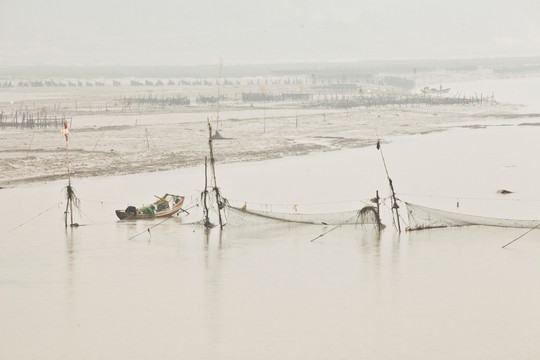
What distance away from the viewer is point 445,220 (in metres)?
27.2

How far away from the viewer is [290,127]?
5653cm

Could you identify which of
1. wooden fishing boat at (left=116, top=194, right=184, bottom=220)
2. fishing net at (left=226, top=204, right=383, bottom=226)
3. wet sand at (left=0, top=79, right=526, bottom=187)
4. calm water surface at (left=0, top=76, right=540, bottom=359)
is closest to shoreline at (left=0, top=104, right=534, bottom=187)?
wet sand at (left=0, top=79, right=526, bottom=187)

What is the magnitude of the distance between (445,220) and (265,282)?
7294 millimetres

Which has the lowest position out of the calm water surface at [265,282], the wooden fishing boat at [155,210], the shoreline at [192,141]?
the calm water surface at [265,282]

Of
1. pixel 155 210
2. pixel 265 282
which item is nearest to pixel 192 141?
pixel 155 210

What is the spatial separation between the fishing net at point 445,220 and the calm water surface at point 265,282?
0.29 m

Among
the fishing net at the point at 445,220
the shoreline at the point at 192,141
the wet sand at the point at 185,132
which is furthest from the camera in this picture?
the wet sand at the point at 185,132

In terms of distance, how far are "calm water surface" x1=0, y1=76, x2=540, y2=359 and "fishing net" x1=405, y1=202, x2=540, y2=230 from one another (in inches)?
11.2

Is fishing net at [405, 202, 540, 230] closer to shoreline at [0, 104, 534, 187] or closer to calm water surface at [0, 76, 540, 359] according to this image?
calm water surface at [0, 76, 540, 359]

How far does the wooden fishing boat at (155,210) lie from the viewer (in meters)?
29.4

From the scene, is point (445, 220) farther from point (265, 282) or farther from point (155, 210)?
point (155, 210)

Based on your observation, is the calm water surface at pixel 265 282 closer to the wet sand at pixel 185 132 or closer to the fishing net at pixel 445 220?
the fishing net at pixel 445 220

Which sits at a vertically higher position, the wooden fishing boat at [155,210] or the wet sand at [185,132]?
the wet sand at [185,132]

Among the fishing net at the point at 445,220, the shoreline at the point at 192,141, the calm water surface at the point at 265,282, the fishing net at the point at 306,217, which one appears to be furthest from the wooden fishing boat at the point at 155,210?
the shoreline at the point at 192,141
